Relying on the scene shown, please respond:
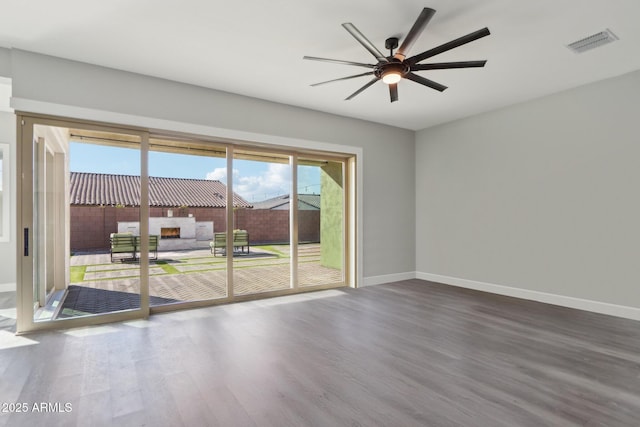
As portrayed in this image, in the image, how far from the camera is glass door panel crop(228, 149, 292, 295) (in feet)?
16.9

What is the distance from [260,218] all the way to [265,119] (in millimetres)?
1604

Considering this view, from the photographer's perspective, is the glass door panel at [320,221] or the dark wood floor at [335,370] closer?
the dark wood floor at [335,370]

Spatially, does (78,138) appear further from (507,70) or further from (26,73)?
(507,70)

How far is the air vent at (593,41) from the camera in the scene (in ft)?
10.7

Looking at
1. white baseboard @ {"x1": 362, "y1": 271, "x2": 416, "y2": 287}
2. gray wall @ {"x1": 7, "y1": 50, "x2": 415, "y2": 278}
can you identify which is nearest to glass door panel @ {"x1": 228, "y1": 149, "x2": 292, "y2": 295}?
gray wall @ {"x1": 7, "y1": 50, "x2": 415, "y2": 278}

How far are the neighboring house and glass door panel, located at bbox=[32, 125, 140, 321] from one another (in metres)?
1.88

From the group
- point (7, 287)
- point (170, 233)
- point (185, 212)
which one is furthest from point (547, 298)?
point (7, 287)

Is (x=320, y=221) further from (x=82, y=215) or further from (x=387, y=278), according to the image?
(x=82, y=215)

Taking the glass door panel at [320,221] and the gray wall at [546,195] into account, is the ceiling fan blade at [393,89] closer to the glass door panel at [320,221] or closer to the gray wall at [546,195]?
the glass door panel at [320,221]

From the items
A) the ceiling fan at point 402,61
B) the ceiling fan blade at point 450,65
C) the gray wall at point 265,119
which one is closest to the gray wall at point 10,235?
the gray wall at point 265,119

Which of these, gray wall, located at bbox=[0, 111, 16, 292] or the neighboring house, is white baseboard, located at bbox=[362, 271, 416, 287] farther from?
gray wall, located at bbox=[0, 111, 16, 292]

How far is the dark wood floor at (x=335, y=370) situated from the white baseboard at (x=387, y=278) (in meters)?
1.79

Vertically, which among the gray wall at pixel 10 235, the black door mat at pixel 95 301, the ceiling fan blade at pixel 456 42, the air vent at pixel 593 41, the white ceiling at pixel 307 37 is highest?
the white ceiling at pixel 307 37

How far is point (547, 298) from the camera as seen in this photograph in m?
4.89
